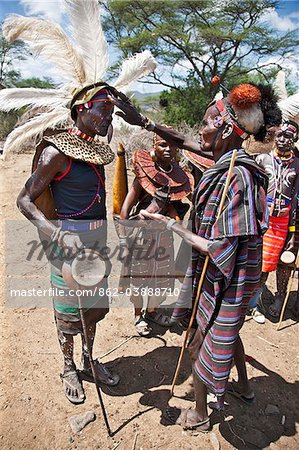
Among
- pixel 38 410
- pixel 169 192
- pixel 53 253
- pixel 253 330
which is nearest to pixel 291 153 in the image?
pixel 169 192

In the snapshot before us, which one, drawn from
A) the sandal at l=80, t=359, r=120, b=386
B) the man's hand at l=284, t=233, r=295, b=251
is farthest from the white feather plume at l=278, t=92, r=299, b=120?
the sandal at l=80, t=359, r=120, b=386

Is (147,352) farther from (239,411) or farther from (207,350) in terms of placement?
(207,350)

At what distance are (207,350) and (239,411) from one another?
0.88 m

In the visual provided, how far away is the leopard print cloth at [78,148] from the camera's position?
2.14 m

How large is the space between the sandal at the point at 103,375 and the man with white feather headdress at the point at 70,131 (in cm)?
59

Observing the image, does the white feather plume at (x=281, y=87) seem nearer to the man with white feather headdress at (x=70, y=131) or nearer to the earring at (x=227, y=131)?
the man with white feather headdress at (x=70, y=131)

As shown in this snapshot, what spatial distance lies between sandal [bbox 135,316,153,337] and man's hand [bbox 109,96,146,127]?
76.3 inches

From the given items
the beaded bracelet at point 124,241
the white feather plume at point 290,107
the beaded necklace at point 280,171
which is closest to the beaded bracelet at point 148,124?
the beaded bracelet at point 124,241

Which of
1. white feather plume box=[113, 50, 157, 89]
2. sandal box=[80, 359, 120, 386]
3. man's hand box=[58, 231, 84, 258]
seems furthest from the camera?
sandal box=[80, 359, 120, 386]

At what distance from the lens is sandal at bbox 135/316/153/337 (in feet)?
11.2

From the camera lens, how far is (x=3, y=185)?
26.0 ft

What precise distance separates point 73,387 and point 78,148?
5.78ft

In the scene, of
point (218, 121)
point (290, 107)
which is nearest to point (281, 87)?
point (290, 107)

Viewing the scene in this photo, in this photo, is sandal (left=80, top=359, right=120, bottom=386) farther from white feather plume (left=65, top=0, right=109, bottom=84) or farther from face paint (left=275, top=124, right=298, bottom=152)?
face paint (left=275, top=124, right=298, bottom=152)
